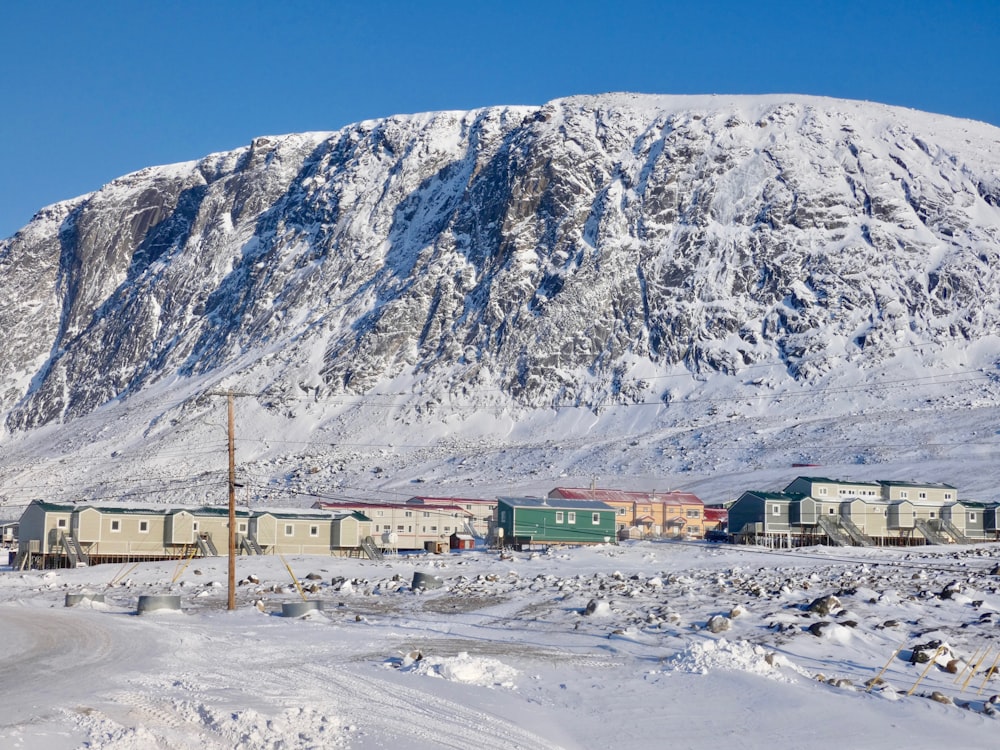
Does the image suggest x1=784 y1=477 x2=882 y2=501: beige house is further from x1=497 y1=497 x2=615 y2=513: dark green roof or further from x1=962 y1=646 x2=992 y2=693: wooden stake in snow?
x1=962 y1=646 x2=992 y2=693: wooden stake in snow

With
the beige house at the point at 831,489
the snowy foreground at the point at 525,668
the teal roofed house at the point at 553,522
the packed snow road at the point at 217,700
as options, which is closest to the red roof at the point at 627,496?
the beige house at the point at 831,489

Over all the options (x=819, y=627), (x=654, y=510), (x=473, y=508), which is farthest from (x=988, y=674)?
(x=473, y=508)

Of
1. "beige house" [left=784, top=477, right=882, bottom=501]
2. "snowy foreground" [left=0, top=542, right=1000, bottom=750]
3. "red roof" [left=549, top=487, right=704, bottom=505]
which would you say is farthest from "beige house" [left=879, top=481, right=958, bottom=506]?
"snowy foreground" [left=0, top=542, right=1000, bottom=750]

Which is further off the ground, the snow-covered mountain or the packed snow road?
the snow-covered mountain

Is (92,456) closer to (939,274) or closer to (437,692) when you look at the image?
(939,274)

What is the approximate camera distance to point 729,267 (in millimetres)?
188500

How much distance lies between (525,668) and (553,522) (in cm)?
5659

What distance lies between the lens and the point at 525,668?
22.0m

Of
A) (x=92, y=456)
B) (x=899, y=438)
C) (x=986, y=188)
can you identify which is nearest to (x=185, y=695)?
(x=899, y=438)

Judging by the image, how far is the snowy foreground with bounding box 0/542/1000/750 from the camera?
54.8ft

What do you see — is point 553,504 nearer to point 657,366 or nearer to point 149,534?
A: point 149,534

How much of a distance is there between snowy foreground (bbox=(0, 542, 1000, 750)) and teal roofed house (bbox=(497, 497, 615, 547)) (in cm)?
3672

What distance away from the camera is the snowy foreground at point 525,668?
16703 mm

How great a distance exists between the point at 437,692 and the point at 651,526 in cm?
7811
